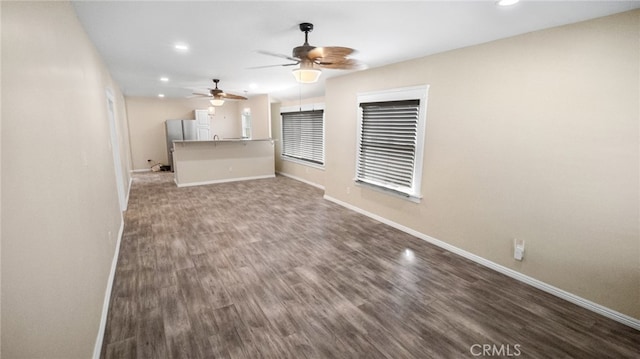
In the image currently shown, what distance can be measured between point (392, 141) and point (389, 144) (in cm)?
7

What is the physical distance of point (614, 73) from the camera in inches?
87.5

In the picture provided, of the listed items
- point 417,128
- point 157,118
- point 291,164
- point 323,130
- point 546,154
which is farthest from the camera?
point 157,118

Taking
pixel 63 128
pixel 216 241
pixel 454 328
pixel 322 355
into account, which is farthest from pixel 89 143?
pixel 454 328

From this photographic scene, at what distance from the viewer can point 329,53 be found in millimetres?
2365

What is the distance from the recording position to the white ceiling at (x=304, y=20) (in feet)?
7.04

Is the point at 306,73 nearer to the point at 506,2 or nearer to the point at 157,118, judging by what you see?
the point at 506,2

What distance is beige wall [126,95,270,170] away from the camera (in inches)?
351

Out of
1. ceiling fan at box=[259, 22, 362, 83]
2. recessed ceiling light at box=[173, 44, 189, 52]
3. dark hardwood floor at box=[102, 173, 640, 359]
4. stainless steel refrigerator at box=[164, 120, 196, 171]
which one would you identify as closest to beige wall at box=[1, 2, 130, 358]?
dark hardwood floor at box=[102, 173, 640, 359]

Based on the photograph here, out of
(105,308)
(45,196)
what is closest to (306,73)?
(45,196)

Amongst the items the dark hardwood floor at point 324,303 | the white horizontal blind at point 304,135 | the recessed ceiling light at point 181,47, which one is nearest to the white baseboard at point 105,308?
the dark hardwood floor at point 324,303

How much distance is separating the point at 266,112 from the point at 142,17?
613cm

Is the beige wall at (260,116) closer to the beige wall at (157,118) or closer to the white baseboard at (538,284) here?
the beige wall at (157,118)

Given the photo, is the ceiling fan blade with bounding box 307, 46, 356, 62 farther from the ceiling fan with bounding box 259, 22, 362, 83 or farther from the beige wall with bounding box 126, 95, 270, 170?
the beige wall with bounding box 126, 95, 270, 170

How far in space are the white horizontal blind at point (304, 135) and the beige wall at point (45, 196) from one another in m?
5.21
